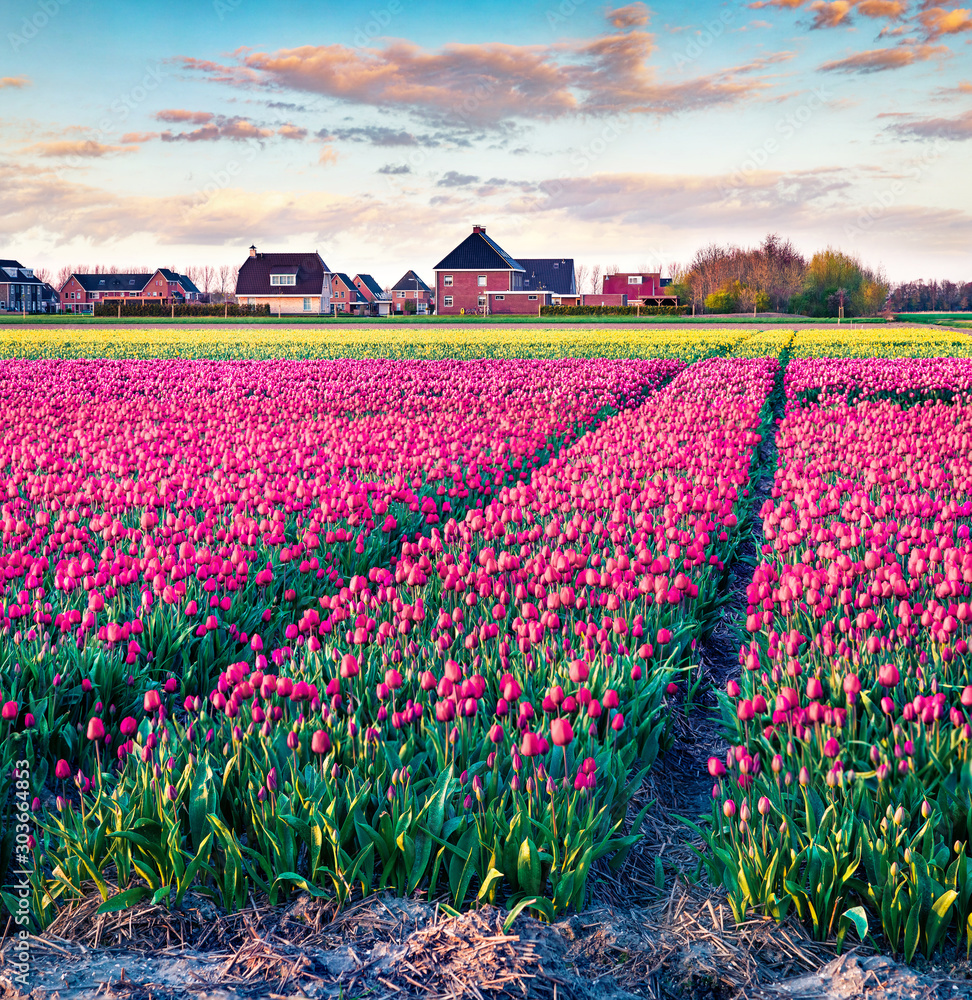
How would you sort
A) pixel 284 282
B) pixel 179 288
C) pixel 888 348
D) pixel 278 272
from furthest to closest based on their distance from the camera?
pixel 179 288 < pixel 278 272 < pixel 284 282 < pixel 888 348

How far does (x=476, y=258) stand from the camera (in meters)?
86.6

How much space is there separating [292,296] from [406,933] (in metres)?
101

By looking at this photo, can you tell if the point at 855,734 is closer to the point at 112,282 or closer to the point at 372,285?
the point at 372,285

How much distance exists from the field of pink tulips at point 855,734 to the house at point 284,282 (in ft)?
319

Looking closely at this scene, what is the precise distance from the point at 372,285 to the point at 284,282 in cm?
2398

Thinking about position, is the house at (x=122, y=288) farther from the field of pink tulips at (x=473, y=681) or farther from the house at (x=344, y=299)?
the field of pink tulips at (x=473, y=681)

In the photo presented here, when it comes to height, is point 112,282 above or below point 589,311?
above

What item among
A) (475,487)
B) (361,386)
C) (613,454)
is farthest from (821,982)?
(361,386)

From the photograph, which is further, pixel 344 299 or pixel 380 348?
pixel 344 299

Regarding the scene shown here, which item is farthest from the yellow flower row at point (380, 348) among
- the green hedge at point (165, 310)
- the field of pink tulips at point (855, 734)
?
the green hedge at point (165, 310)

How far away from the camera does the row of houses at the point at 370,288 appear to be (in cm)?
8656

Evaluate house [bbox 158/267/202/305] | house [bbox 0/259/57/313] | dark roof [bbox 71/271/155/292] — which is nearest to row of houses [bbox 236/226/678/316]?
house [bbox 158/267/202/305]

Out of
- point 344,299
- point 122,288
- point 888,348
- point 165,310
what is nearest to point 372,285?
point 344,299

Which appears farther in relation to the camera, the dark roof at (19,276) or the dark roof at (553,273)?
the dark roof at (19,276)
